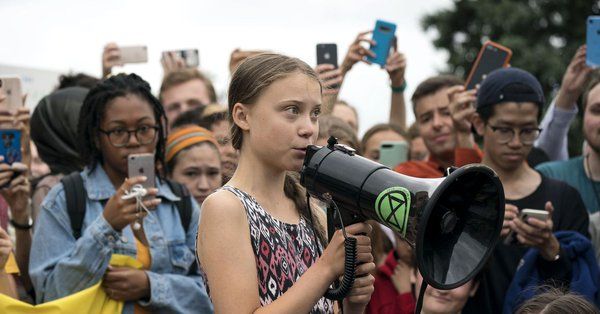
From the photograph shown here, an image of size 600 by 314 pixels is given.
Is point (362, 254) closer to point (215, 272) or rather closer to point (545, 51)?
point (215, 272)

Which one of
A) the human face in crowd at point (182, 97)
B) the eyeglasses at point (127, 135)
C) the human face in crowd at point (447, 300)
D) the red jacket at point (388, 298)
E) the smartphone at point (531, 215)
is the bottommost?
the red jacket at point (388, 298)

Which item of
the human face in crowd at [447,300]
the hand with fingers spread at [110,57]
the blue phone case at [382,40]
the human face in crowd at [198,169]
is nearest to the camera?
the human face in crowd at [447,300]

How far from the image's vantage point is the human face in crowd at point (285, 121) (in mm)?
3180

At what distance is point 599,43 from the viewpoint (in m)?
5.54

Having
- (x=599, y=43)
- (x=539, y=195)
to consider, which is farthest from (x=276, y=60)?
(x=599, y=43)

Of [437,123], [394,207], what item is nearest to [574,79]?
[437,123]

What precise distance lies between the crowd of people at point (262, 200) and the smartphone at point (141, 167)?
0.02 meters

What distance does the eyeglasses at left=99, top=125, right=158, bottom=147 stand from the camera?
4.62m

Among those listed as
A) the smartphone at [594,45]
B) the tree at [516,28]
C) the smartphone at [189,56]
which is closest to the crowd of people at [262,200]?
the smartphone at [594,45]

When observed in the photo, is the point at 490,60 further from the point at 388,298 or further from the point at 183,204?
the point at 183,204

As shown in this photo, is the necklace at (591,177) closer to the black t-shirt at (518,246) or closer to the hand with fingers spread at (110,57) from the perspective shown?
the black t-shirt at (518,246)

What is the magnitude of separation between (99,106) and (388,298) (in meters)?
1.77

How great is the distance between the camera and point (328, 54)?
5.98m

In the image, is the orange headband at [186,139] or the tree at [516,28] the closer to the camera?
the orange headband at [186,139]
